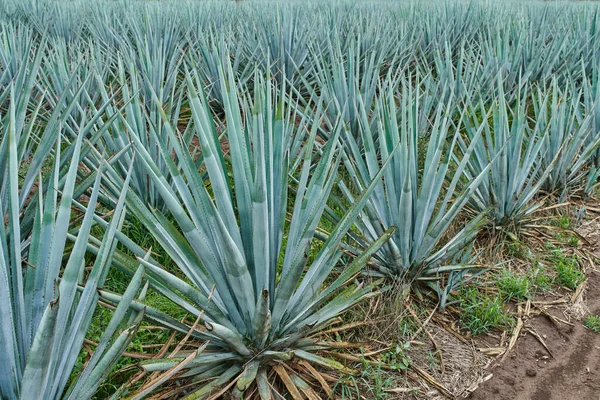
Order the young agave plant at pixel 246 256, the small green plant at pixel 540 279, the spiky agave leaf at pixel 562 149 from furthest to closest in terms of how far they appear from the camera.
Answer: the spiky agave leaf at pixel 562 149, the small green plant at pixel 540 279, the young agave plant at pixel 246 256

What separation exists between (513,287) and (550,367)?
44 centimetres

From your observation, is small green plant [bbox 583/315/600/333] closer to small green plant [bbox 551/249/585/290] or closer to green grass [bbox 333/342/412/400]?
small green plant [bbox 551/249/585/290]

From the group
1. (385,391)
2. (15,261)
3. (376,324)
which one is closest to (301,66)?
(376,324)

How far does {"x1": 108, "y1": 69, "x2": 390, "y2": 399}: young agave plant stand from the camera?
1520 mm

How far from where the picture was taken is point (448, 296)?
2236mm

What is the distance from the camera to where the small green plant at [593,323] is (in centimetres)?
222

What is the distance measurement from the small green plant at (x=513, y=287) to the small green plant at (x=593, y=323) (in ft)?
0.83

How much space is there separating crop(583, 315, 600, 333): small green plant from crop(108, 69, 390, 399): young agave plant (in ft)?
3.70

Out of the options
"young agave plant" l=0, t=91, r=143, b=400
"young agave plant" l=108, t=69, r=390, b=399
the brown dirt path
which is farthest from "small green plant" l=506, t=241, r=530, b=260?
"young agave plant" l=0, t=91, r=143, b=400

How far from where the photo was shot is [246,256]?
1652mm

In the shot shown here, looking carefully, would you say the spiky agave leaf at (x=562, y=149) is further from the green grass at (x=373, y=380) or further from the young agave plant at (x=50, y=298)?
the young agave plant at (x=50, y=298)

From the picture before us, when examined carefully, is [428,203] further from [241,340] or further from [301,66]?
[301,66]

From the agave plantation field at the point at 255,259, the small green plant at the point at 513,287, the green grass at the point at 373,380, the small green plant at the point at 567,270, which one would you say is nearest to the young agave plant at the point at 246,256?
the agave plantation field at the point at 255,259

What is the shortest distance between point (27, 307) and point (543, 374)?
5.74 feet
